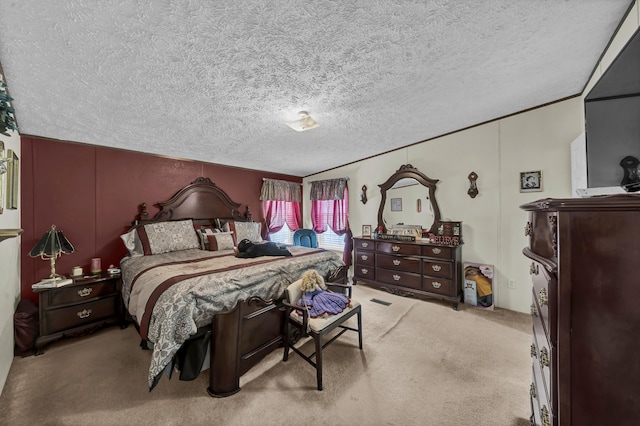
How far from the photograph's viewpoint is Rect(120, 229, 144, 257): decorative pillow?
308cm

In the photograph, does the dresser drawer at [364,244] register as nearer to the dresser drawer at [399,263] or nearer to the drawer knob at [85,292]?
the dresser drawer at [399,263]

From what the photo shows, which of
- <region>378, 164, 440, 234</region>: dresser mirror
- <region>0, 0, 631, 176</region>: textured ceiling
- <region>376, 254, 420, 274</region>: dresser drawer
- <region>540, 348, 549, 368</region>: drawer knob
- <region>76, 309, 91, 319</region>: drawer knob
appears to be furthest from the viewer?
<region>378, 164, 440, 234</region>: dresser mirror

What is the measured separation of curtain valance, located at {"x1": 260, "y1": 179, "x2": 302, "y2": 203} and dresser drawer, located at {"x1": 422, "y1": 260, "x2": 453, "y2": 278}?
10.2 ft

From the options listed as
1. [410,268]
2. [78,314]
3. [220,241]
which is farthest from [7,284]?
[410,268]

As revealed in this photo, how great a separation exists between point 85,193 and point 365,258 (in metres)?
4.03

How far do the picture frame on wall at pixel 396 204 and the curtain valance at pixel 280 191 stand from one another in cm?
223

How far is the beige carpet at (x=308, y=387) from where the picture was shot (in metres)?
1.61

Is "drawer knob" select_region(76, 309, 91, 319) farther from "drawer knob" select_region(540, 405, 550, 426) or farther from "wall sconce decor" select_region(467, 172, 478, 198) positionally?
"wall sconce decor" select_region(467, 172, 478, 198)

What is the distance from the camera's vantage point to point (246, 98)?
2.29m

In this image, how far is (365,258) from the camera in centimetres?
419

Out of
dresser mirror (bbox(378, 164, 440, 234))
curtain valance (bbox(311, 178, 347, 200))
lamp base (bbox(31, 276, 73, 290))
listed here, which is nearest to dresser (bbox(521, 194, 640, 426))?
dresser mirror (bbox(378, 164, 440, 234))

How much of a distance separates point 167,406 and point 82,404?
24.4 inches

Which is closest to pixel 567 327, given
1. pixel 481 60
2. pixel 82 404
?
pixel 481 60

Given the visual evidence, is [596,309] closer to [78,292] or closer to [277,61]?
[277,61]
